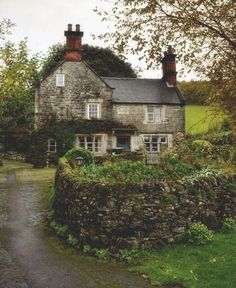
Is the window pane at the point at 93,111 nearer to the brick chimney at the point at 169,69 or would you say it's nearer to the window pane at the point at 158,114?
the window pane at the point at 158,114

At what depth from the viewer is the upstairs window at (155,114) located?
131 feet

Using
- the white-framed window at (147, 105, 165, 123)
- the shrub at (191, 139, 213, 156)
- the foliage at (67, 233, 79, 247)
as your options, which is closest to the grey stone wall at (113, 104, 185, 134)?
the white-framed window at (147, 105, 165, 123)

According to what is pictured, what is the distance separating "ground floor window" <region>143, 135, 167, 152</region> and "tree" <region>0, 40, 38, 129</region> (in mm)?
13894

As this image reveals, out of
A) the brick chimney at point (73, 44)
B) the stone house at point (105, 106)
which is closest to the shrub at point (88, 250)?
the stone house at point (105, 106)

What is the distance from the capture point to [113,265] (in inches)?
454

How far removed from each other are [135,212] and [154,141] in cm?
2802

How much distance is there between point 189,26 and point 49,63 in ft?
179

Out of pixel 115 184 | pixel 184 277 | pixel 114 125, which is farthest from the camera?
pixel 114 125

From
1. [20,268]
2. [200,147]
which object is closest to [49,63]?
[200,147]

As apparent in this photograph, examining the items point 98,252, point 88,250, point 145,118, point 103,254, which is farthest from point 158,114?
point 103,254

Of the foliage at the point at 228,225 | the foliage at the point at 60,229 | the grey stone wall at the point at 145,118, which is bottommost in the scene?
the foliage at the point at 60,229

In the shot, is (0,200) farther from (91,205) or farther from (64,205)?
(91,205)

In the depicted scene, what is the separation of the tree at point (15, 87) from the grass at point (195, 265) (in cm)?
2810

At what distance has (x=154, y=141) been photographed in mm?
40375
